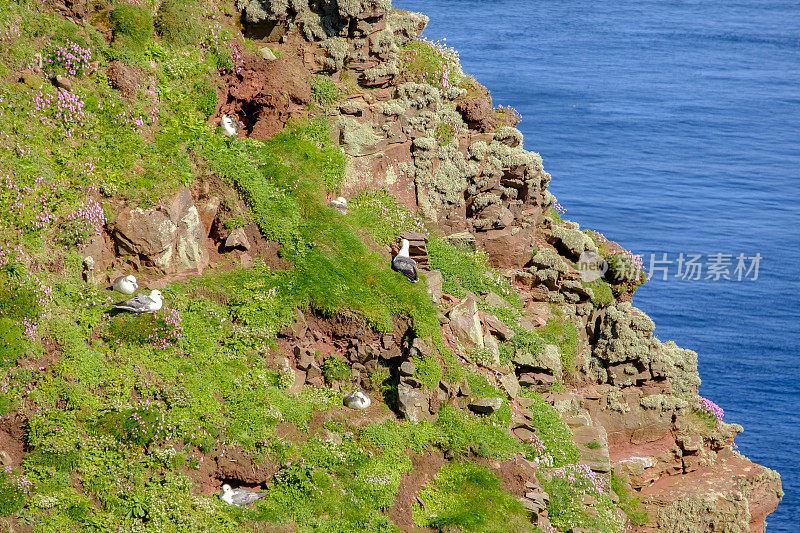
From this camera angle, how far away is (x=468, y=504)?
20.9m

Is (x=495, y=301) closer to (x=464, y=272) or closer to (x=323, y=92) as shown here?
(x=464, y=272)

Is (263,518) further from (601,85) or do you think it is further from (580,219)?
(601,85)

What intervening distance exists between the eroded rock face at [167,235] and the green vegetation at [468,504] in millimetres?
8239

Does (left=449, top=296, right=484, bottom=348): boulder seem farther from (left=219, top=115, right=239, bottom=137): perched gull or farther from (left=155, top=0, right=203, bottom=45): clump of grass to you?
(left=155, top=0, right=203, bottom=45): clump of grass

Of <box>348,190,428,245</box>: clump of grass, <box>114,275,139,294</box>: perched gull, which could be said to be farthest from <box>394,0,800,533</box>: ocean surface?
<box>114,275,139,294</box>: perched gull

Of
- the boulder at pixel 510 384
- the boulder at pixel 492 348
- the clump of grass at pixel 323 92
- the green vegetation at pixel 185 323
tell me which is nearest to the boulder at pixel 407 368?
the green vegetation at pixel 185 323

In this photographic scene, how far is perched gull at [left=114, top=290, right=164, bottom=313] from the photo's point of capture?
20.2 meters

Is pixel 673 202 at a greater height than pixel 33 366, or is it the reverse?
pixel 673 202

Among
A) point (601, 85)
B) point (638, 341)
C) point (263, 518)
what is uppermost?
point (601, 85)

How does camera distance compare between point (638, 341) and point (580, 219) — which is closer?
point (638, 341)

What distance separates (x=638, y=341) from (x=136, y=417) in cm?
1730

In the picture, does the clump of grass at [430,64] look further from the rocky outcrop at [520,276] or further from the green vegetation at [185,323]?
the green vegetation at [185,323]

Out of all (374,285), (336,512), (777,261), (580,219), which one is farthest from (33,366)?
(777,261)

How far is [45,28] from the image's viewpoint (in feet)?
73.5
